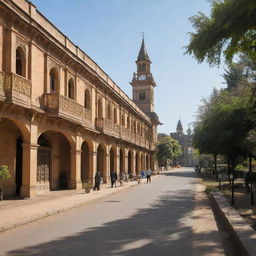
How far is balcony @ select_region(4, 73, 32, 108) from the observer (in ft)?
52.0

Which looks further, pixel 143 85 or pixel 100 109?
pixel 143 85

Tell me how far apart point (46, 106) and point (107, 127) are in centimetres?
1146

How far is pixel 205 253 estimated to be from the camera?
7.51 metres

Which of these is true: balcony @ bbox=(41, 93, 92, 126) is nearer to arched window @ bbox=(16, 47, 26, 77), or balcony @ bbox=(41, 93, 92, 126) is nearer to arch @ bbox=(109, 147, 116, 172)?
arched window @ bbox=(16, 47, 26, 77)

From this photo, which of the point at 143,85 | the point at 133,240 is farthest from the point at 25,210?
the point at 143,85

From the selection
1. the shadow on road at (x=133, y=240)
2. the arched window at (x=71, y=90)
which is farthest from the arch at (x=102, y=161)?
the shadow on road at (x=133, y=240)

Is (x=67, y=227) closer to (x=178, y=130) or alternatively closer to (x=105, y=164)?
(x=105, y=164)

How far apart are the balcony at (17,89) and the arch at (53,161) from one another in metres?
5.27

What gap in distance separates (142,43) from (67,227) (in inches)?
2831

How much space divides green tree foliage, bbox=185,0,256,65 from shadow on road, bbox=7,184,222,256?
505 cm

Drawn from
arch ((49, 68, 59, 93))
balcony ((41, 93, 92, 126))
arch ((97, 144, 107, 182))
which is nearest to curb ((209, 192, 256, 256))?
balcony ((41, 93, 92, 126))

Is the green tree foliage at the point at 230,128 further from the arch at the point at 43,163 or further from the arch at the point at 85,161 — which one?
the arch at the point at 43,163

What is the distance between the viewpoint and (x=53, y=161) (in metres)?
24.0

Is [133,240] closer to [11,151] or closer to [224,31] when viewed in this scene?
[224,31]
